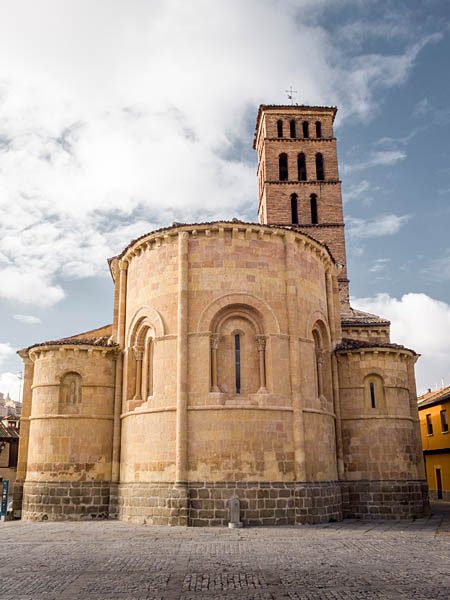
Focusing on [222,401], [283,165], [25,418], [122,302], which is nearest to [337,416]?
[222,401]

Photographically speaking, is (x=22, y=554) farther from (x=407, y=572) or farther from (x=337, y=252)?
(x=337, y=252)

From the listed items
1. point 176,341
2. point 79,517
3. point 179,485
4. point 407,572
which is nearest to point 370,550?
point 407,572

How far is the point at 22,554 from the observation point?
1297cm

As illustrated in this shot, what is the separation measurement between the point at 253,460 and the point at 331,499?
146 inches

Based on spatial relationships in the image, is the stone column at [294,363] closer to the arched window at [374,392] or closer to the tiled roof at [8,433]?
the arched window at [374,392]

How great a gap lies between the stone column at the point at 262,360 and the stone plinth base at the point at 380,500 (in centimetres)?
577

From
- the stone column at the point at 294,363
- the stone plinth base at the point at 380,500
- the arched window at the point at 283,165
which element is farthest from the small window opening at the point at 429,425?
the arched window at the point at 283,165

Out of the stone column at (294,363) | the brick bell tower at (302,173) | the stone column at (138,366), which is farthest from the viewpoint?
the brick bell tower at (302,173)

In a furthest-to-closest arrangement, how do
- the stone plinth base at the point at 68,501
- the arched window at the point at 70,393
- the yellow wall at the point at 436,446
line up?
the yellow wall at the point at 436,446
the arched window at the point at 70,393
the stone plinth base at the point at 68,501

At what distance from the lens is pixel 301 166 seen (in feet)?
145

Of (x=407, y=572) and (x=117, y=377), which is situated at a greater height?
(x=117, y=377)

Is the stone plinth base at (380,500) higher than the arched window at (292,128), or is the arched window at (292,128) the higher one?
the arched window at (292,128)

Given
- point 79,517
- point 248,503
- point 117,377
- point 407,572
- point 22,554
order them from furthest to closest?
point 117,377
point 79,517
point 248,503
point 22,554
point 407,572

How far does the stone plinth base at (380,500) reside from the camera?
2125 cm
